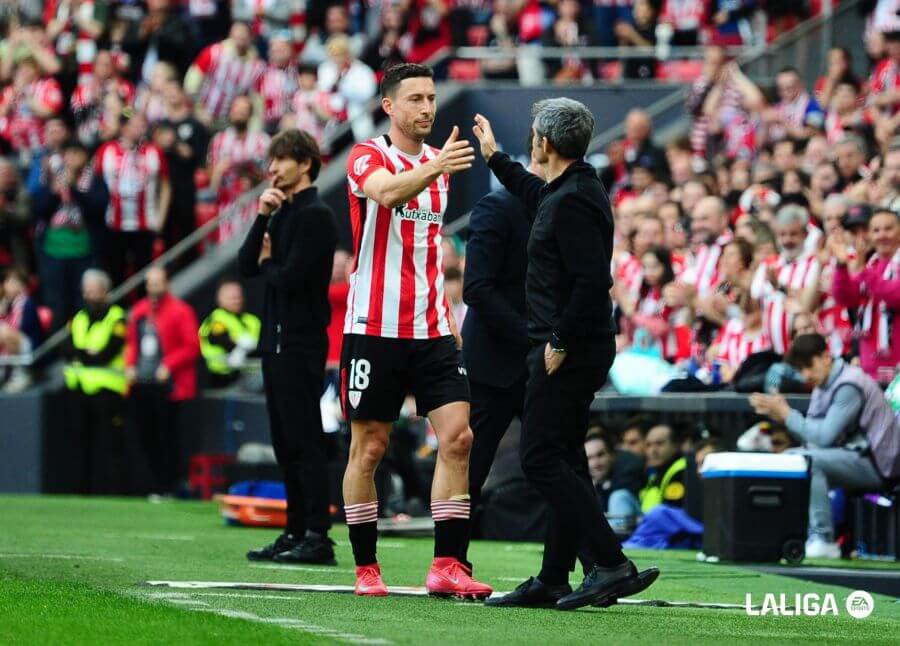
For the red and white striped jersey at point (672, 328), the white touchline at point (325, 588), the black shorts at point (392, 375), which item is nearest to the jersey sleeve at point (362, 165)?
the black shorts at point (392, 375)

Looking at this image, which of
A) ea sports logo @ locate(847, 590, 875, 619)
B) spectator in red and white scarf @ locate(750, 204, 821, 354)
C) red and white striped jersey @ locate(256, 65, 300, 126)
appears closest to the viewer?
ea sports logo @ locate(847, 590, 875, 619)

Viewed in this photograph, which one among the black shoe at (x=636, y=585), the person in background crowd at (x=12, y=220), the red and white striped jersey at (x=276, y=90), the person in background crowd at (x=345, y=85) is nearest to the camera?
the black shoe at (x=636, y=585)

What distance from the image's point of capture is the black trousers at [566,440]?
8.16 meters

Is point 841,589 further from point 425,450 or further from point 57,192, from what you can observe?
point 57,192

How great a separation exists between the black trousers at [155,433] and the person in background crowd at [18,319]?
2.22m

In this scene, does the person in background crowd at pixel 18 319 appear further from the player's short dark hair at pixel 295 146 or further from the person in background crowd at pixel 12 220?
the player's short dark hair at pixel 295 146

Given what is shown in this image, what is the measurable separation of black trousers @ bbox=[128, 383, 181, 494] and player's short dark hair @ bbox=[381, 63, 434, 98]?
1095 centimetres

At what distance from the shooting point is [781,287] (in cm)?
1482

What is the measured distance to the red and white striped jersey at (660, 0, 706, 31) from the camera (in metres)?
22.6

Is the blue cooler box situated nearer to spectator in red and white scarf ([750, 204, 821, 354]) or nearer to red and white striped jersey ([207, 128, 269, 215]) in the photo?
spectator in red and white scarf ([750, 204, 821, 354])

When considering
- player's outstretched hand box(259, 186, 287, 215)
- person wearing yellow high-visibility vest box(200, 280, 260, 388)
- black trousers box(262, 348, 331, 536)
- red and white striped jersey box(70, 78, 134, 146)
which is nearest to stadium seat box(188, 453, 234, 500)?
person wearing yellow high-visibility vest box(200, 280, 260, 388)

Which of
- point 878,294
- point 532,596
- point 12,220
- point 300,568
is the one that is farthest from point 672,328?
point 12,220

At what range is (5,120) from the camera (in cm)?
2505

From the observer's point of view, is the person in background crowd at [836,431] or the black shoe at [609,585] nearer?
the black shoe at [609,585]
